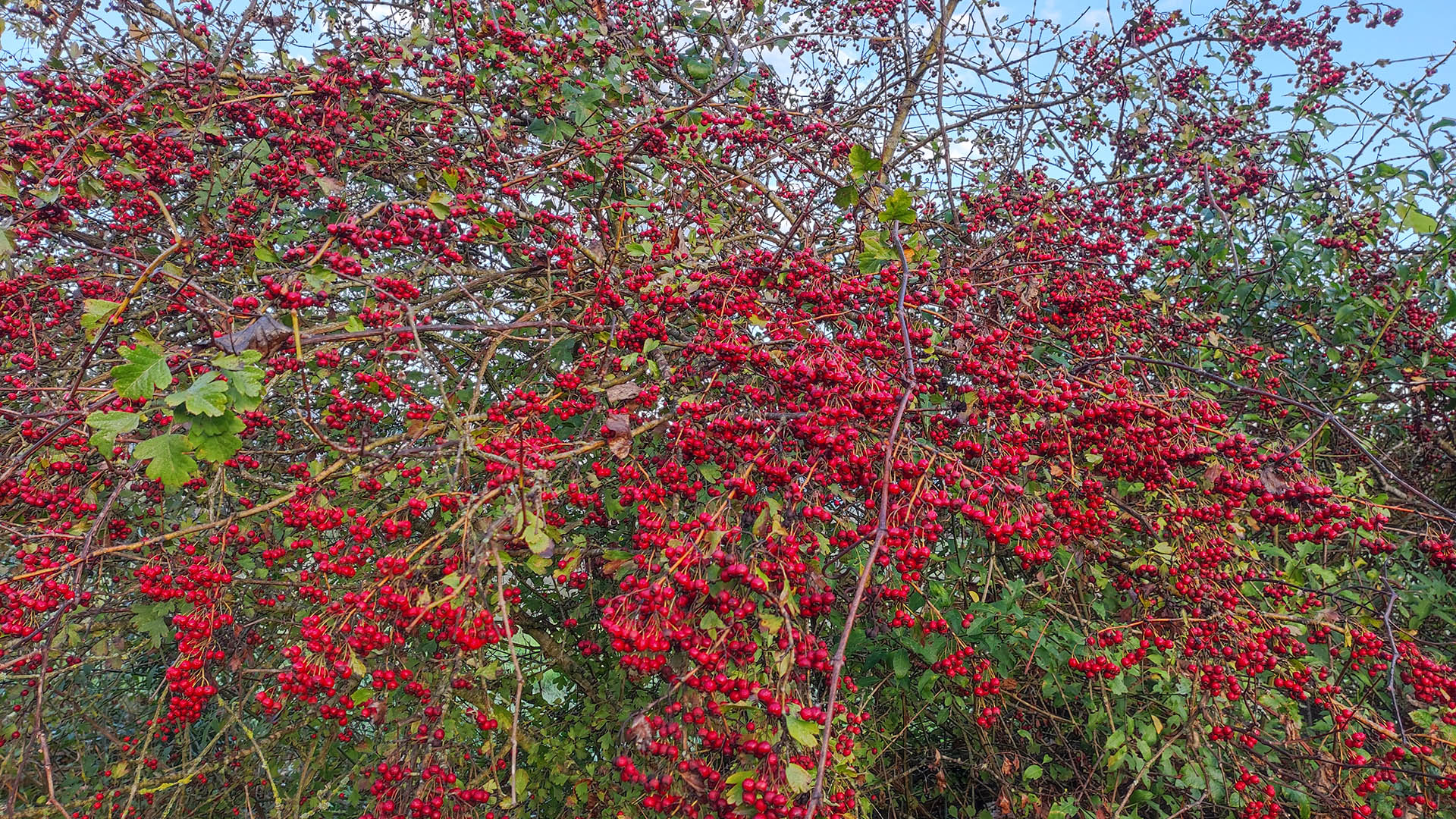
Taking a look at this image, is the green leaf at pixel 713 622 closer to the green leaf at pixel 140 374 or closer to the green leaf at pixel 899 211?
the green leaf at pixel 899 211

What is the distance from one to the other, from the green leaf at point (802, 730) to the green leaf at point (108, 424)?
64.5 inches

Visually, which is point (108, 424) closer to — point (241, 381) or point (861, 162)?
point (241, 381)

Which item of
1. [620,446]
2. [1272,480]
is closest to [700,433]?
[620,446]

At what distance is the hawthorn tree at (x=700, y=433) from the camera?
203cm

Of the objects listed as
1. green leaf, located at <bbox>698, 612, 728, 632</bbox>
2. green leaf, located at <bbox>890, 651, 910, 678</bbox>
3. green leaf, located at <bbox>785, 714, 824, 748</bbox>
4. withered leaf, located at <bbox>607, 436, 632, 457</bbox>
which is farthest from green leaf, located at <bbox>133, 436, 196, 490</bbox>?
green leaf, located at <bbox>890, 651, 910, 678</bbox>

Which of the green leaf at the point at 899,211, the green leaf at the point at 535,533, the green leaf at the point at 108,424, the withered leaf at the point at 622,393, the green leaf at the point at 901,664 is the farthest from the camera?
the green leaf at the point at 901,664

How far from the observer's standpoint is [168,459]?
5.86 feet

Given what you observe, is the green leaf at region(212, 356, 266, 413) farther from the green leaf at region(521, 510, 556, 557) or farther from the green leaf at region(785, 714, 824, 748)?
the green leaf at region(785, 714, 824, 748)

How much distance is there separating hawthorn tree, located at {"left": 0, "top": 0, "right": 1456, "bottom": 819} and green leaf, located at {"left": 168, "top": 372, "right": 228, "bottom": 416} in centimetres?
1

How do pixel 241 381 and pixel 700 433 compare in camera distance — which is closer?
pixel 241 381

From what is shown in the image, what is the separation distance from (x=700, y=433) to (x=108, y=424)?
1.41 m

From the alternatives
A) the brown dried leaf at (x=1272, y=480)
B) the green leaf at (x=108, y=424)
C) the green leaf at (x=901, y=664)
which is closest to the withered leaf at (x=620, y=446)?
the green leaf at (x=108, y=424)

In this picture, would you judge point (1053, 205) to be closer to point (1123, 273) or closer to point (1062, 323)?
point (1123, 273)

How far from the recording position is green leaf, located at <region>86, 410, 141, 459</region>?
5.41ft
